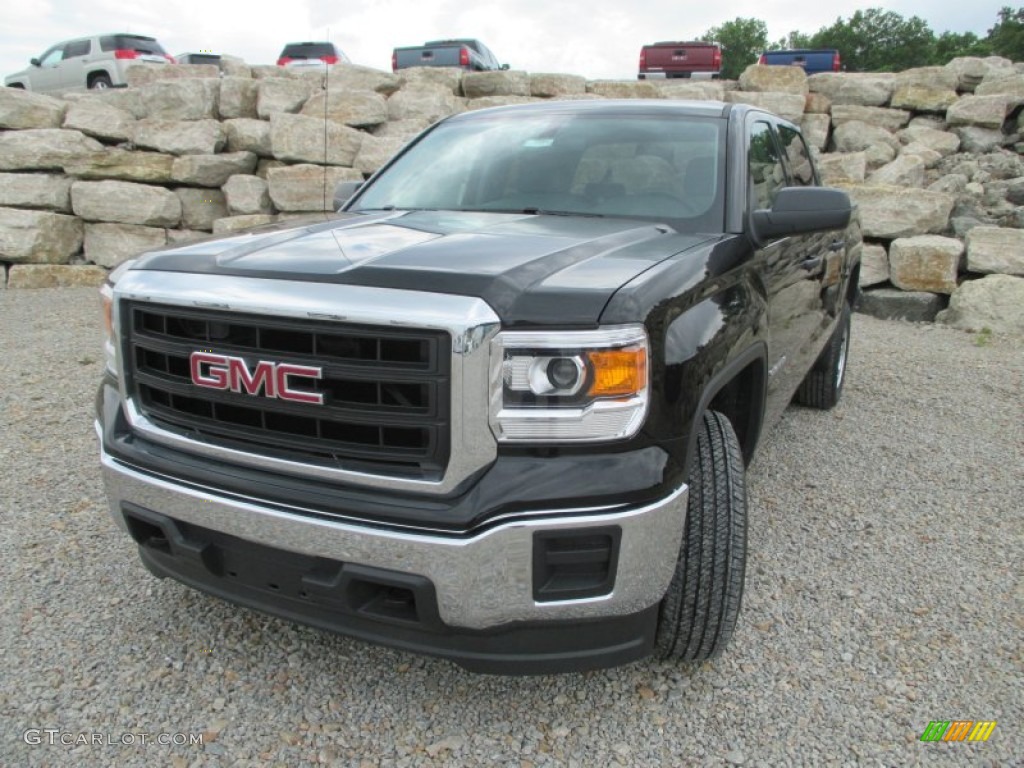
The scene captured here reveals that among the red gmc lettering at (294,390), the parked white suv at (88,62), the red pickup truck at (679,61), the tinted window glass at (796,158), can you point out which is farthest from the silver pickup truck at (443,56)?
the red gmc lettering at (294,390)

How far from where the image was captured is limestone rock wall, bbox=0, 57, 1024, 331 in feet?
27.4

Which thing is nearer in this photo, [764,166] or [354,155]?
[764,166]

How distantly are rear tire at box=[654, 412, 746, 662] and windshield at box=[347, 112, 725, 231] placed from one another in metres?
0.92

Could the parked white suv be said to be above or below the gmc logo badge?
above

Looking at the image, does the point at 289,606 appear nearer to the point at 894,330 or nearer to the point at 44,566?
the point at 44,566

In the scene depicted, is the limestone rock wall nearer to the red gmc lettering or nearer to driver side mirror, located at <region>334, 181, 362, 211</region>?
driver side mirror, located at <region>334, 181, 362, 211</region>

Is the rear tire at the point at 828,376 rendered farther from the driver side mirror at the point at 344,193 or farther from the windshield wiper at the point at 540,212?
the driver side mirror at the point at 344,193

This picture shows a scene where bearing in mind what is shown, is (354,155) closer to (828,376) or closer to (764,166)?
(828,376)

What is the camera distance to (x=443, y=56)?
19484mm

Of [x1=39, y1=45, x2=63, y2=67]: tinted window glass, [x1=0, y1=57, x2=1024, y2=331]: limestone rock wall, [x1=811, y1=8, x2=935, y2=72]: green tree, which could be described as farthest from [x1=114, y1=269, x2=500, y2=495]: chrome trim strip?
[x1=811, y1=8, x2=935, y2=72]: green tree

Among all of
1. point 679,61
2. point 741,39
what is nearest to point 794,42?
point 741,39

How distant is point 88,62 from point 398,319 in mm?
21342

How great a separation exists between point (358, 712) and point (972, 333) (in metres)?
7.51

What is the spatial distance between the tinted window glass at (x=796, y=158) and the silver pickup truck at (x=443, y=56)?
614 inches
